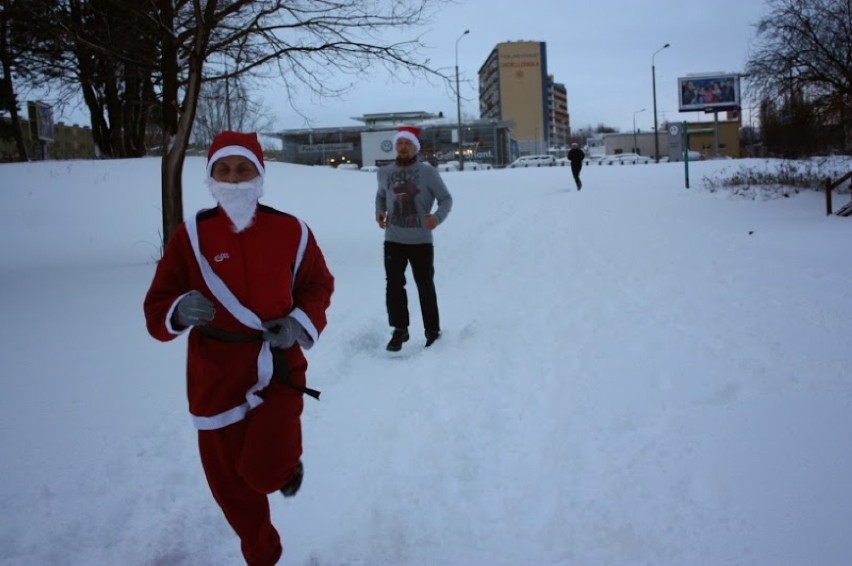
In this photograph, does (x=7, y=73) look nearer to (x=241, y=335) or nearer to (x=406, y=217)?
(x=406, y=217)

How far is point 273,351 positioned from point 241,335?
0.15 m

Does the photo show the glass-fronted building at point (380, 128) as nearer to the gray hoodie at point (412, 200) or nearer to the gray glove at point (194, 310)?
the gray hoodie at point (412, 200)

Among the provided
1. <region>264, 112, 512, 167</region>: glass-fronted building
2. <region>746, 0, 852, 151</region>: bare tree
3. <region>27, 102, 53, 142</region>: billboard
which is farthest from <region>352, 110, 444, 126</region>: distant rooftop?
<region>746, 0, 852, 151</region>: bare tree

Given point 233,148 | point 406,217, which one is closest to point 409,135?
point 406,217

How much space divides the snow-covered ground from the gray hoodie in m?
1.07

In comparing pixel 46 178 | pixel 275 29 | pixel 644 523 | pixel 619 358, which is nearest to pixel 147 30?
pixel 275 29

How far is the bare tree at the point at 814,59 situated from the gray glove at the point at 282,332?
17.9 metres

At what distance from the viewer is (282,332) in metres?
2.58

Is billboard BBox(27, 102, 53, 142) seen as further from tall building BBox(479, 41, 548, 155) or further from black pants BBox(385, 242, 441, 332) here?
tall building BBox(479, 41, 548, 155)

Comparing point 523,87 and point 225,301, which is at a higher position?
point 523,87

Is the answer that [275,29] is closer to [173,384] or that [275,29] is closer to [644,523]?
[173,384]

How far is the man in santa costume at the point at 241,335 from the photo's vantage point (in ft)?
8.38

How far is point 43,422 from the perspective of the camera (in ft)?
14.6

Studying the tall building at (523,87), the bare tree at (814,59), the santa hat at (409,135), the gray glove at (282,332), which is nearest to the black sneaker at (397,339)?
the santa hat at (409,135)
